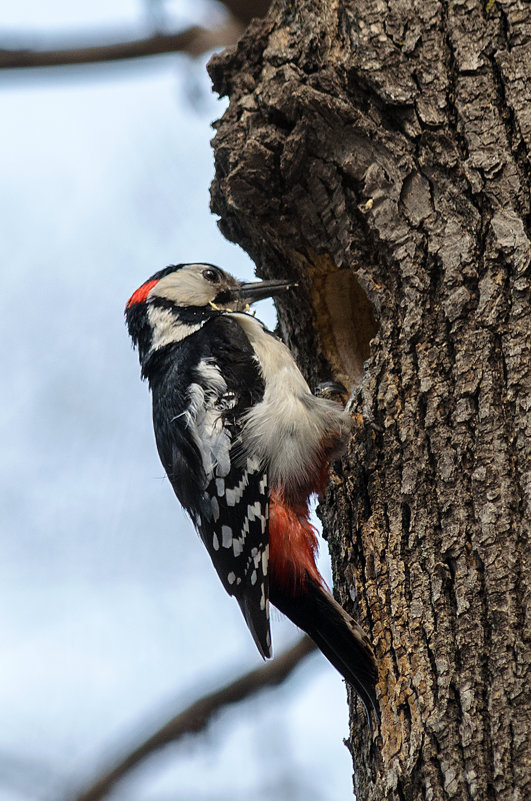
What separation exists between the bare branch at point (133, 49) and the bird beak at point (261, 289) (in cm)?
120

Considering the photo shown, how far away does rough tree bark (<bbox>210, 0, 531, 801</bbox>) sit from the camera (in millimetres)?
1862

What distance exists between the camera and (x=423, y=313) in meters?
2.25

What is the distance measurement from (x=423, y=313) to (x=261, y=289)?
916 mm

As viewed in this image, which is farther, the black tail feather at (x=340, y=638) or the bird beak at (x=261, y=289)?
the bird beak at (x=261, y=289)

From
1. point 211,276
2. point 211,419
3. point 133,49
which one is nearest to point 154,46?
point 133,49

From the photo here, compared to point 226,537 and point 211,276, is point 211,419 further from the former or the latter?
point 211,276

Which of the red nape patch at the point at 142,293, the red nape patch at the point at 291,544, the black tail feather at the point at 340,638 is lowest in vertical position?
the black tail feather at the point at 340,638

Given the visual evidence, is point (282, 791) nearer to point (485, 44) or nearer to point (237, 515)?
point (237, 515)

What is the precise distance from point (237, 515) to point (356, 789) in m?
0.90

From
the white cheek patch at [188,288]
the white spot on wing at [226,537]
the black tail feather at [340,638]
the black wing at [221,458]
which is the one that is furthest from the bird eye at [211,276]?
the black tail feather at [340,638]

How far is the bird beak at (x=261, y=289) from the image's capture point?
2988mm

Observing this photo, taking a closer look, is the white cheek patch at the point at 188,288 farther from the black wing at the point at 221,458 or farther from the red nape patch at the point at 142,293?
the black wing at the point at 221,458

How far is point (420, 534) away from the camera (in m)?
2.08

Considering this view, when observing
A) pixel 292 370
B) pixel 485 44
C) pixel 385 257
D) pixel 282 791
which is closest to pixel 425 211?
pixel 385 257
